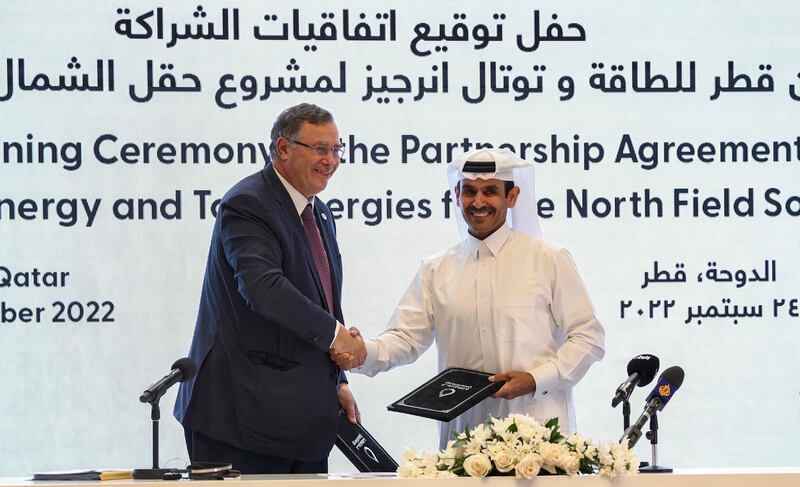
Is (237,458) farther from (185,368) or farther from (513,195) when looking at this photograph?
(513,195)

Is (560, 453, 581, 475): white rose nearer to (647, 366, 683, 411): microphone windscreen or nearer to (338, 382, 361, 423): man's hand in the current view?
(647, 366, 683, 411): microphone windscreen

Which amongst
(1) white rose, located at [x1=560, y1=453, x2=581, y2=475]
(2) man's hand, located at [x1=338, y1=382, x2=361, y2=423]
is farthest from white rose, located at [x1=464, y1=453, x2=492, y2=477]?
(2) man's hand, located at [x1=338, y1=382, x2=361, y2=423]

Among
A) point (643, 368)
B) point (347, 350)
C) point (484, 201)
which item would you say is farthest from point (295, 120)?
point (643, 368)

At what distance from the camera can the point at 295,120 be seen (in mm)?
4230

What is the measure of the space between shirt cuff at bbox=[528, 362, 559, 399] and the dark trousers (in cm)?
90

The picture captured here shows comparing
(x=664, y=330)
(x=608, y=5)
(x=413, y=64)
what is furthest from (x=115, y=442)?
(x=608, y=5)

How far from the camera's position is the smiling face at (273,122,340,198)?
420cm

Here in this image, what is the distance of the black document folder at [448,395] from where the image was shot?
3.79m

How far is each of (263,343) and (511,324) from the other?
918 millimetres

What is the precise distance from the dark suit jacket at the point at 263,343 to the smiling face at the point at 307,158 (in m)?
0.12

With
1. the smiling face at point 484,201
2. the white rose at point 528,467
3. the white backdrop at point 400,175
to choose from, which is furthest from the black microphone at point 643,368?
the white backdrop at point 400,175

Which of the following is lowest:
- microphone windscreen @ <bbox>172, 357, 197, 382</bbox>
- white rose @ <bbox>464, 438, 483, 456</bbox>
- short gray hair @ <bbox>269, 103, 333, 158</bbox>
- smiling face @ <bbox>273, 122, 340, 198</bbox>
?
white rose @ <bbox>464, 438, 483, 456</bbox>

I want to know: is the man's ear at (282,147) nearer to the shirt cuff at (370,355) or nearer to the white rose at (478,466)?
the shirt cuff at (370,355)

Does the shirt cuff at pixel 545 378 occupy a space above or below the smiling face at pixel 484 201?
below
